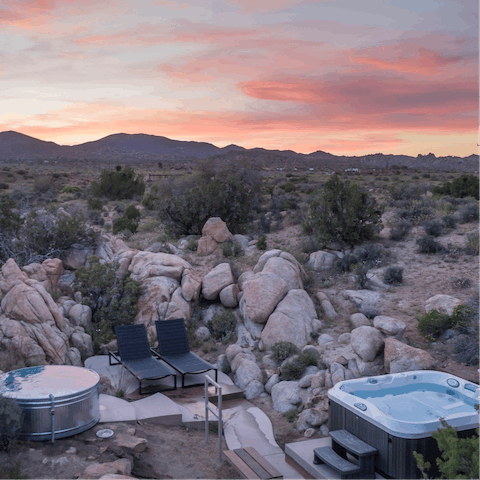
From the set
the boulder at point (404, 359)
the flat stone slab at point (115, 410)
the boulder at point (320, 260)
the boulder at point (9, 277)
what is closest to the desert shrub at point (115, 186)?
the boulder at point (320, 260)

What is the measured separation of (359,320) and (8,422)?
325 inches

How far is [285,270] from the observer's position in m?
13.3

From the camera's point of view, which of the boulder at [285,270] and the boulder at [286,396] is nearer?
the boulder at [286,396]

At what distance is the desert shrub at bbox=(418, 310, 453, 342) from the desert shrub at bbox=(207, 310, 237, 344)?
4.64 meters

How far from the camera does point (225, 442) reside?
8.20m

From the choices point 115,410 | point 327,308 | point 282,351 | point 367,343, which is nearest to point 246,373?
point 282,351

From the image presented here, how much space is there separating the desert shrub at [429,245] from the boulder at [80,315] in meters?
11.0

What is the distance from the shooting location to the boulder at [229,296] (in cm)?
1324

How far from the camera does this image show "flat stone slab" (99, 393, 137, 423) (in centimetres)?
782

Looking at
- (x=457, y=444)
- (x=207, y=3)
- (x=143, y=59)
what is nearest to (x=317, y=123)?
(x=143, y=59)

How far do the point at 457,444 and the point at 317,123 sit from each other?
21.2 meters

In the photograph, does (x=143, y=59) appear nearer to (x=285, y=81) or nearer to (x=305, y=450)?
(x=285, y=81)

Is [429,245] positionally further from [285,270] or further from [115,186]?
[115,186]

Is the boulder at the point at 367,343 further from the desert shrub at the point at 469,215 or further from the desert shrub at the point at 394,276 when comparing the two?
the desert shrub at the point at 469,215
